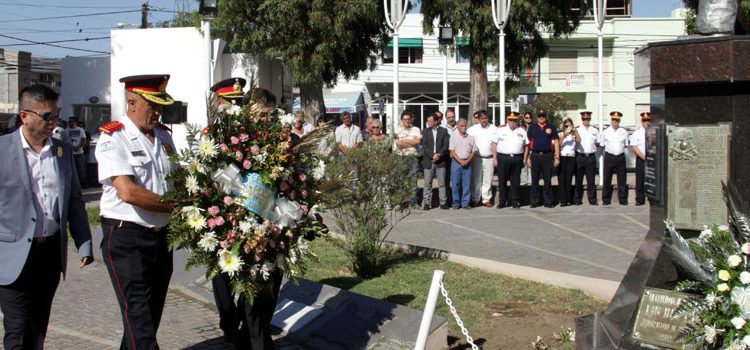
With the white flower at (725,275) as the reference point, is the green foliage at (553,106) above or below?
above

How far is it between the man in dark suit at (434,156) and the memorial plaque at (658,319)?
395 inches

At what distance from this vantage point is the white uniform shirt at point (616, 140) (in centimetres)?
1652

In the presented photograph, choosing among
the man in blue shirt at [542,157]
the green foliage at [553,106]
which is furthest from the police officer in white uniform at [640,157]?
the green foliage at [553,106]

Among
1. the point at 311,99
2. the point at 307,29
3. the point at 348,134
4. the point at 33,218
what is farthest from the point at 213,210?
the point at 311,99

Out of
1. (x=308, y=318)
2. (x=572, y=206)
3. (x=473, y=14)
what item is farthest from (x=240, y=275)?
(x=473, y=14)

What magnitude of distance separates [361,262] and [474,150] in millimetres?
7269

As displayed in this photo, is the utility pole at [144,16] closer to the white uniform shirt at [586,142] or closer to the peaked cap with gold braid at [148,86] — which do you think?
the white uniform shirt at [586,142]

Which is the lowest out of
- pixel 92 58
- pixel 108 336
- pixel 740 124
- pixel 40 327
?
pixel 108 336

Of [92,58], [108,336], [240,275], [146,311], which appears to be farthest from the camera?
[92,58]

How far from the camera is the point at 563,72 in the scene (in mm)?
50656

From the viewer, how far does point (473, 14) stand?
2350cm

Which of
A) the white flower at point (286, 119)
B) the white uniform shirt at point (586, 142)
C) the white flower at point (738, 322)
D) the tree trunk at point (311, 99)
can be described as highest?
the tree trunk at point (311, 99)

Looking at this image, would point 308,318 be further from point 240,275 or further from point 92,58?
point 92,58

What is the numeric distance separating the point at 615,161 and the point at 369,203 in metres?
8.95
